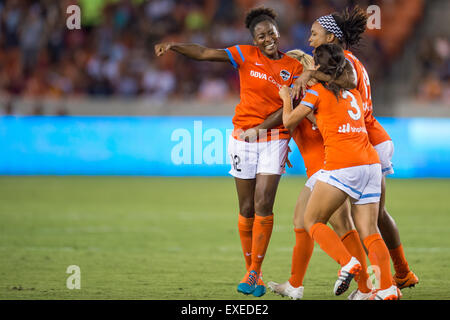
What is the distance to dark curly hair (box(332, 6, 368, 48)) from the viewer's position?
556 centimetres

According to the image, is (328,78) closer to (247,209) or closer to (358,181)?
(358,181)

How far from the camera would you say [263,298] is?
567 centimetres

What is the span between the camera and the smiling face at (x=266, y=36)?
19.1 ft

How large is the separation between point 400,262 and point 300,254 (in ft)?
2.89

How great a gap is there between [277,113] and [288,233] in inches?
141

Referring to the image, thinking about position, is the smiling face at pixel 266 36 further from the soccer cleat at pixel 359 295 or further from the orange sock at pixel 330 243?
the soccer cleat at pixel 359 295

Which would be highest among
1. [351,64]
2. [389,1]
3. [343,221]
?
[389,1]

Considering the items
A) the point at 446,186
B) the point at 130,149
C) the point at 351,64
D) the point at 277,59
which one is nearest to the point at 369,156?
the point at 351,64

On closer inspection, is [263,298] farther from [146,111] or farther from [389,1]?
[389,1]

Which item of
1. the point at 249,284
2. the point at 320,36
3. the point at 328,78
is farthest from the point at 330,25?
the point at 249,284

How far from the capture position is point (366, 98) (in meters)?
5.56

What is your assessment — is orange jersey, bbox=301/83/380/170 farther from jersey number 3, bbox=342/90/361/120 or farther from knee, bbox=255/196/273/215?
knee, bbox=255/196/273/215

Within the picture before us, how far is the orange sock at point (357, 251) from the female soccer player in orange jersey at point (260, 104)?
67 cm

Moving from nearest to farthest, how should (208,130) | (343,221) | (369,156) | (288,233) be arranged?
(369,156)
(343,221)
(288,233)
(208,130)
